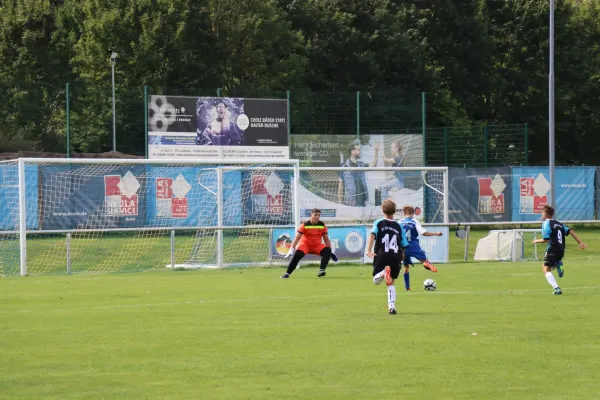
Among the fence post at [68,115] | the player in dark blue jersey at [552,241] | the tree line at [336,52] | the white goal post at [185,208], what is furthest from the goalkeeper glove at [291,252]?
the tree line at [336,52]

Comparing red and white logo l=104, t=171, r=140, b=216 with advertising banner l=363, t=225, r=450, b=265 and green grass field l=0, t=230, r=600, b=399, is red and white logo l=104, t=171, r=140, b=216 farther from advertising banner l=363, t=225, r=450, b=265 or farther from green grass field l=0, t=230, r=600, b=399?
green grass field l=0, t=230, r=600, b=399

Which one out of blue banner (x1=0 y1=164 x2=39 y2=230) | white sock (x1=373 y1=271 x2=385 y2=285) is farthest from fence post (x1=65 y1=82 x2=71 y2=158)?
white sock (x1=373 y1=271 x2=385 y2=285)

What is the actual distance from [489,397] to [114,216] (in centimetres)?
2961

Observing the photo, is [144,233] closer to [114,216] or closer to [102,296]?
[114,216]

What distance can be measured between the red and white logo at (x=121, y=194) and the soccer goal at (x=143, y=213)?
3 centimetres

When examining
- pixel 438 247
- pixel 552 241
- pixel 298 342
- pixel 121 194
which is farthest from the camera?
pixel 121 194

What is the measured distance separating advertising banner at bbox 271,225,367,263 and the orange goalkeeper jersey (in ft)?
13.8

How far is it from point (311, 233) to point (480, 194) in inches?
816

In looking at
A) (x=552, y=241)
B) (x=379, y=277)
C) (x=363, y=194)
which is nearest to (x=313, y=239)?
(x=552, y=241)

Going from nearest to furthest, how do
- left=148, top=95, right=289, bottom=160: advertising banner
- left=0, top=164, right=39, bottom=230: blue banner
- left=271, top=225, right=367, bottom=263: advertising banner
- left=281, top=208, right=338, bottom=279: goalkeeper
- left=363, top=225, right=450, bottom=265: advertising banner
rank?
left=281, top=208, right=338, bottom=279: goalkeeper, left=271, top=225, right=367, bottom=263: advertising banner, left=363, top=225, right=450, bottom=265: advertising banner, left=0, top=164, right=39, bottom=230: blue banner, left=148, top=95, right=289, bottom=160: advertising banner

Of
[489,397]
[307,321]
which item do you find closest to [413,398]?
[489,397]

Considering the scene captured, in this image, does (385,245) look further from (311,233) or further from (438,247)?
(438,247)

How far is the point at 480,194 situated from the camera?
4547 cm

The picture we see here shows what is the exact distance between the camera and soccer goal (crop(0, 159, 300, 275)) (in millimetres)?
30000
